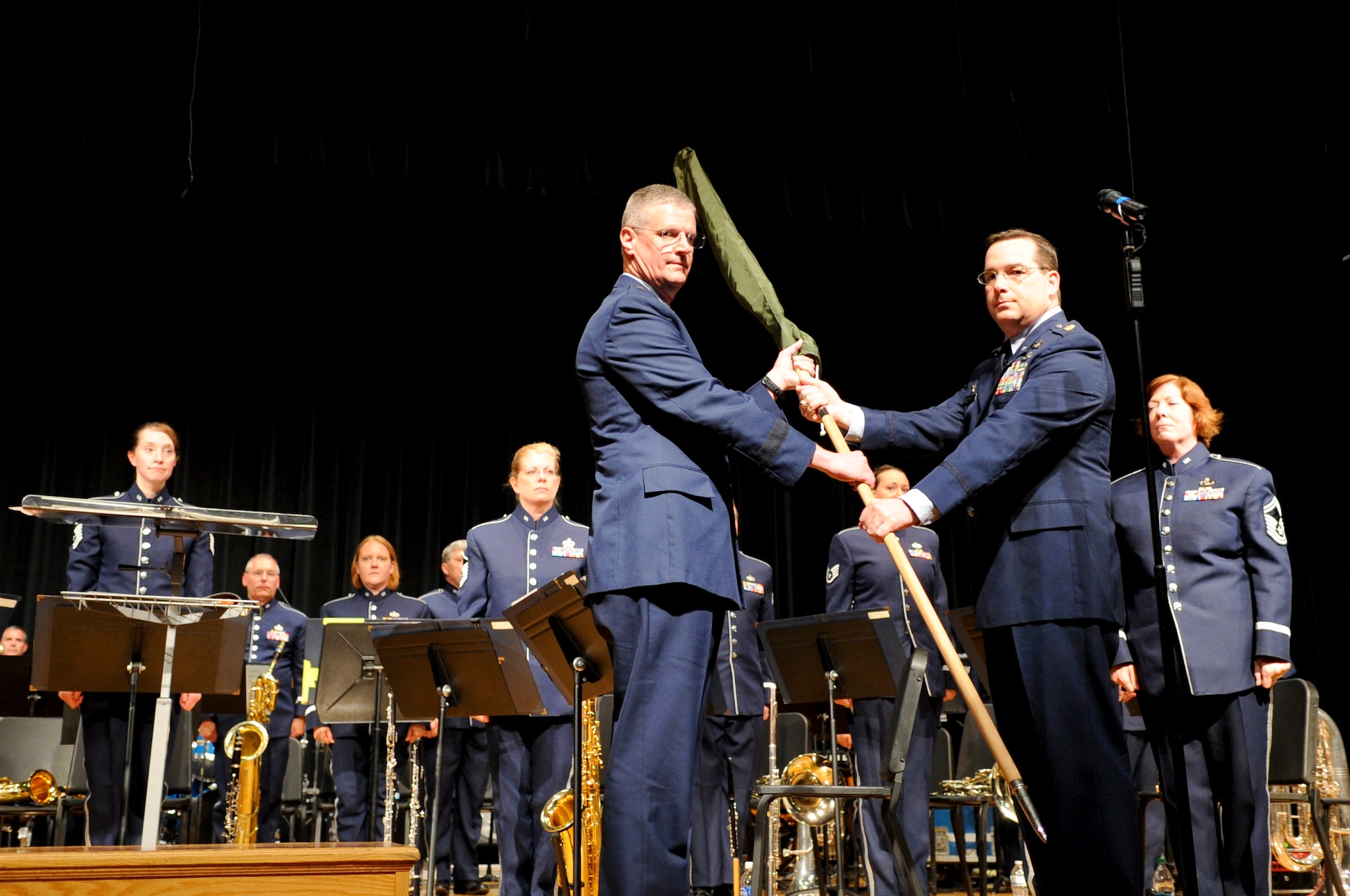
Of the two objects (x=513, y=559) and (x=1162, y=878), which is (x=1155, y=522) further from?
(x=1162, y=878)

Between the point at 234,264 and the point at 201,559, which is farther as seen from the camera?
the point at 234,264

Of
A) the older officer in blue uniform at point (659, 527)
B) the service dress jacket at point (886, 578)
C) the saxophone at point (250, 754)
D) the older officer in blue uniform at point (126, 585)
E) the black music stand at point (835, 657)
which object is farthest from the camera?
the saxophone at point (250, 754)

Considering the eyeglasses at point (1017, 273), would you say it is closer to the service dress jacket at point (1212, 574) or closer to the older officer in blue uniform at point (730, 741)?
the service dress jacket at point (1212, 574)

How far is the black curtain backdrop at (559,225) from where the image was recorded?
7598 mm

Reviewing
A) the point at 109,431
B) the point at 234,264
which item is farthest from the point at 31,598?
the point at 234,264

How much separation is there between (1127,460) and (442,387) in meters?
5.77

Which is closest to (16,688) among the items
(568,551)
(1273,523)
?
(568,551)

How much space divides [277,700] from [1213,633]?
5.76 m

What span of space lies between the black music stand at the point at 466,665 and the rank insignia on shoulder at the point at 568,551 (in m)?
0.71

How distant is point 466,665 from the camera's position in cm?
446

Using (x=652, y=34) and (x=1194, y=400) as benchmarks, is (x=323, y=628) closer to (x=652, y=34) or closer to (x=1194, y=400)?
(x=1194, y=400)

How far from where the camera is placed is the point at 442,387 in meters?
9.73

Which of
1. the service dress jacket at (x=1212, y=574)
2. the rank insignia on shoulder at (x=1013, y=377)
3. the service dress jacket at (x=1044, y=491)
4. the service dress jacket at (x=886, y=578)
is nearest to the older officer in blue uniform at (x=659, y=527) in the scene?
the service dress jacket at (x=1044, y=491)

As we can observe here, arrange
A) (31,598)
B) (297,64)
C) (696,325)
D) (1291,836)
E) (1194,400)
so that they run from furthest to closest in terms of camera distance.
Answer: (696,325) < (31,598) < (297,64) < (1291,836) < (1194,400)
